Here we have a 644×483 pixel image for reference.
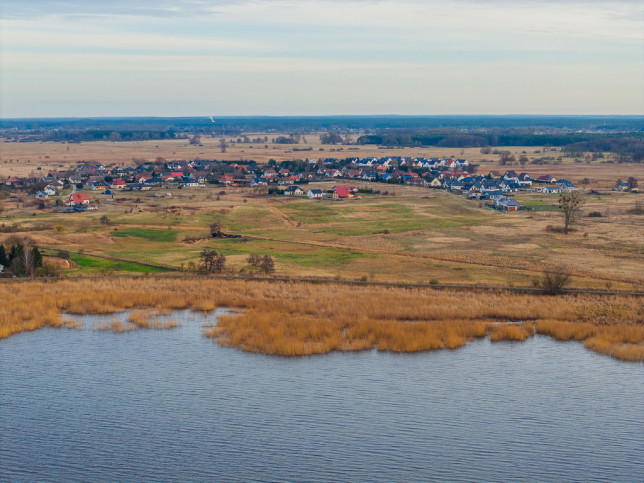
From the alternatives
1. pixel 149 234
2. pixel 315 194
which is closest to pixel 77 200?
pixel 149 234

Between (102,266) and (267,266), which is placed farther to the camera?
(102,266)

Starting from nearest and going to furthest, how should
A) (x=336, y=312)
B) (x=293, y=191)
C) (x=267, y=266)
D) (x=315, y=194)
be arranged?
(x=336, y=312)
(x=267, y=266)
(x=315, y=194)
(x=293, y=191)

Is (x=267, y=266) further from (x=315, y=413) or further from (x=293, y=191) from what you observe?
(x=293, y=191)

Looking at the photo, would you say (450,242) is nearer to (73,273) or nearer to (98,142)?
(73,273)

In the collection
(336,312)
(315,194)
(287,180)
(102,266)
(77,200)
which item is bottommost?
(102,266)

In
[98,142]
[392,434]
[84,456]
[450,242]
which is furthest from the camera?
[98,142]

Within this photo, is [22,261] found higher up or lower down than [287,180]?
lower down

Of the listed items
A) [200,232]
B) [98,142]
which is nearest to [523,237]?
[200,232]
